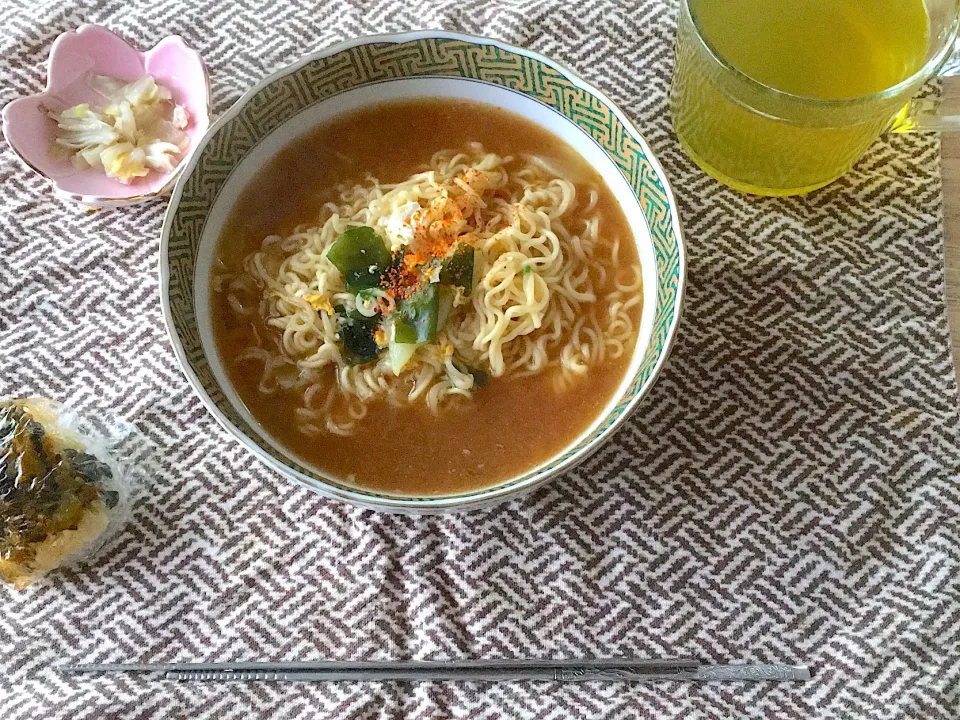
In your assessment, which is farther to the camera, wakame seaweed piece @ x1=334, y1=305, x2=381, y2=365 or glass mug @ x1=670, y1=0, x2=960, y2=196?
wakame seaweed piece @ x1=334, y1=305, x2=381, y2=365

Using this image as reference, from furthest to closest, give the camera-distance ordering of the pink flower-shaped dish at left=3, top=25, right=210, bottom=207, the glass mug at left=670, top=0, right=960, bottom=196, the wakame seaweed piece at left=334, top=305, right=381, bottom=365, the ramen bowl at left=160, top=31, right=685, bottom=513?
the pink flower-shaped dish at left=3, top=25, right=210, bottom=207, the wakame seaweed piece at left=334, top=305, right=381, bottom=365, the glass mug at left=670, top=0, right=960, bottom=196, the ramen bowl at left=160, top=31, right=685, bottom=513

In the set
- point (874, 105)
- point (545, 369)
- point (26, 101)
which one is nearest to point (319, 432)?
point (545, 369)

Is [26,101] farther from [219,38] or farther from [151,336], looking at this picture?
[151,336]

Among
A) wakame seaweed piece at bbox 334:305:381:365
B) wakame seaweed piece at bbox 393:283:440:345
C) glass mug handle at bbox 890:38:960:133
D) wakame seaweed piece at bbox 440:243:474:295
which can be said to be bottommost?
wakame seaweed piece at bbox 334:305:381:365

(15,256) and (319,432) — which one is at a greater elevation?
(15,256)

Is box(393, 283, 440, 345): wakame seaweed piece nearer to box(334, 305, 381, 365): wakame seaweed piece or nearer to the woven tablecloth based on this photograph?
box(334, 305, 381, 365): wakame seaweed piece

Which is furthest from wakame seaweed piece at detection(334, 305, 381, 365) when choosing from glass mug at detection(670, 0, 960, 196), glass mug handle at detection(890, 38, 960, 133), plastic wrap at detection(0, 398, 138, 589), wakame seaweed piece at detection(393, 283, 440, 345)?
glass mug handle at detection(890, 38, 960, 133)

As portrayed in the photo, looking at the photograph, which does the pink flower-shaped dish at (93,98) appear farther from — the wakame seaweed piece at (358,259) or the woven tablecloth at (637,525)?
the wakame seaweed piece at (358,259)
